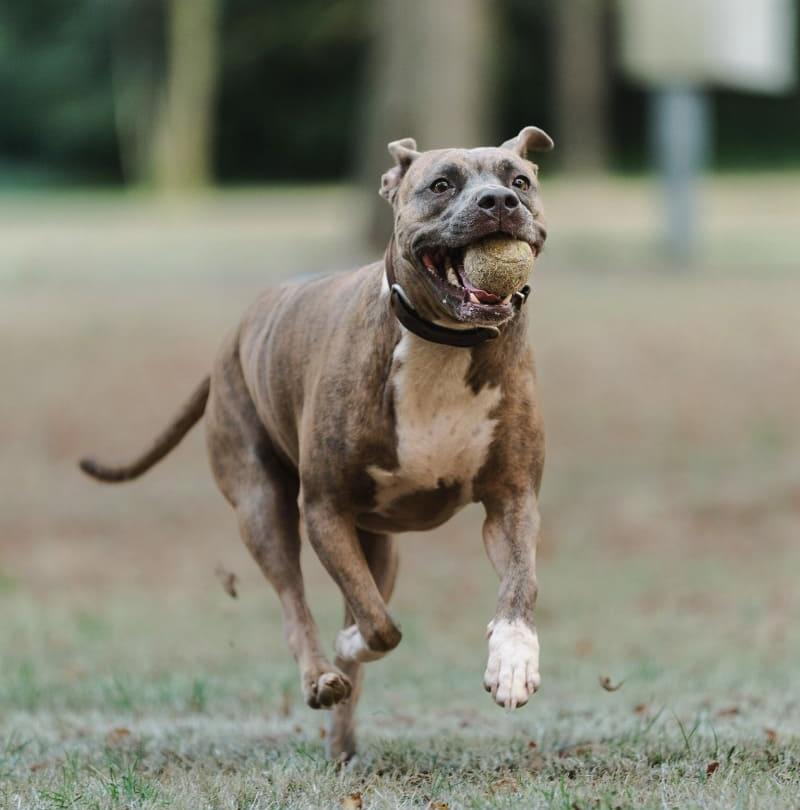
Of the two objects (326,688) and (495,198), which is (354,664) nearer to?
(326,688)

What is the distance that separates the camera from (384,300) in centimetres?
595

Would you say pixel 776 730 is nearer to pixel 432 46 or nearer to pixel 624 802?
pixel 624 802

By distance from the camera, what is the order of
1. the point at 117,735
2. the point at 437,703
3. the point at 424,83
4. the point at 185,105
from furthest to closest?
the point at 185,105 → the point at 424,83 → the point at 437,703 → the point at 117,735

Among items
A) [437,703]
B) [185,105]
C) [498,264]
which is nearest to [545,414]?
[437,703]

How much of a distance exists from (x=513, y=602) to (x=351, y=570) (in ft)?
2.08

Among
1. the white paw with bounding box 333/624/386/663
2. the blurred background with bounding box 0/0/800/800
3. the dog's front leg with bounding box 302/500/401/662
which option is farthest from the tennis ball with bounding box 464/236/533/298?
the blurred background with bounding box 0/0/800/800

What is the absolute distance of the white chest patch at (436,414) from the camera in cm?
583

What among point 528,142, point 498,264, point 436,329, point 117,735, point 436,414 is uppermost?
point 528,142

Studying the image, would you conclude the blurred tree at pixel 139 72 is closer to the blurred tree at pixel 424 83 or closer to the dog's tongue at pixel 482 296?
the blurred tree at pixel 424 83

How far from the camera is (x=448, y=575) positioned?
517 inches

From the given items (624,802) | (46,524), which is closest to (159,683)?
(624,802)

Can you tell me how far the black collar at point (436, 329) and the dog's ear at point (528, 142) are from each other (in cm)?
56

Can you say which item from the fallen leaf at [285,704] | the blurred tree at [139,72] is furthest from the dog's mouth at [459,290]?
the blurred tree at [139,72]

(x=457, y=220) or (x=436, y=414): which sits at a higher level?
(x=457, y=220)
